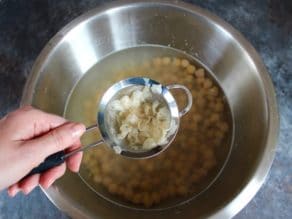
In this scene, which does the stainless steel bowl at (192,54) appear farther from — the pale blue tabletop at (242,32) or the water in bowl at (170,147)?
the pale blue tabletop at (242,32)

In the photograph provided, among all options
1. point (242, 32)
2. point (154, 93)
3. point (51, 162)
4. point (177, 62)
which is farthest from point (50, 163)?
point (242, 32)

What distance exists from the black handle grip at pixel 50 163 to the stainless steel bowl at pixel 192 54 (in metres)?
0.09

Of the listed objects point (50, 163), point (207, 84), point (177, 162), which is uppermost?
point (50, 163)

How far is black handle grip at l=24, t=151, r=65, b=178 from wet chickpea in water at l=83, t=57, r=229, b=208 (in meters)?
0.23

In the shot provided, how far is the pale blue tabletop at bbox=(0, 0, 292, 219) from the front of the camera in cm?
104

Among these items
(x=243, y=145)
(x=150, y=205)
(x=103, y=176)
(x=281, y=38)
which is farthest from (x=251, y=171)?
(x=281, y=38)

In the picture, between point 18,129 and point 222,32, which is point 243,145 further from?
point 18,129

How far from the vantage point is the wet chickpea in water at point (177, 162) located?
1.01 meters

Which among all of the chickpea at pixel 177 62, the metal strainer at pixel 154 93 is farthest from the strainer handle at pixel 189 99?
the chickpea at pixel 177 62

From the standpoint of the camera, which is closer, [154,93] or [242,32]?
[154,93]

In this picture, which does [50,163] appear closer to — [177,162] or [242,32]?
[177,162]

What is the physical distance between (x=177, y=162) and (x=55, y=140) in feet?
1.31

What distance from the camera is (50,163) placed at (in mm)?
795

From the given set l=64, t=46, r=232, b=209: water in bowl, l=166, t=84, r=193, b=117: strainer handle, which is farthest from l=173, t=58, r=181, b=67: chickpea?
l=166, t=84, r=193, b=117: strainer handle
